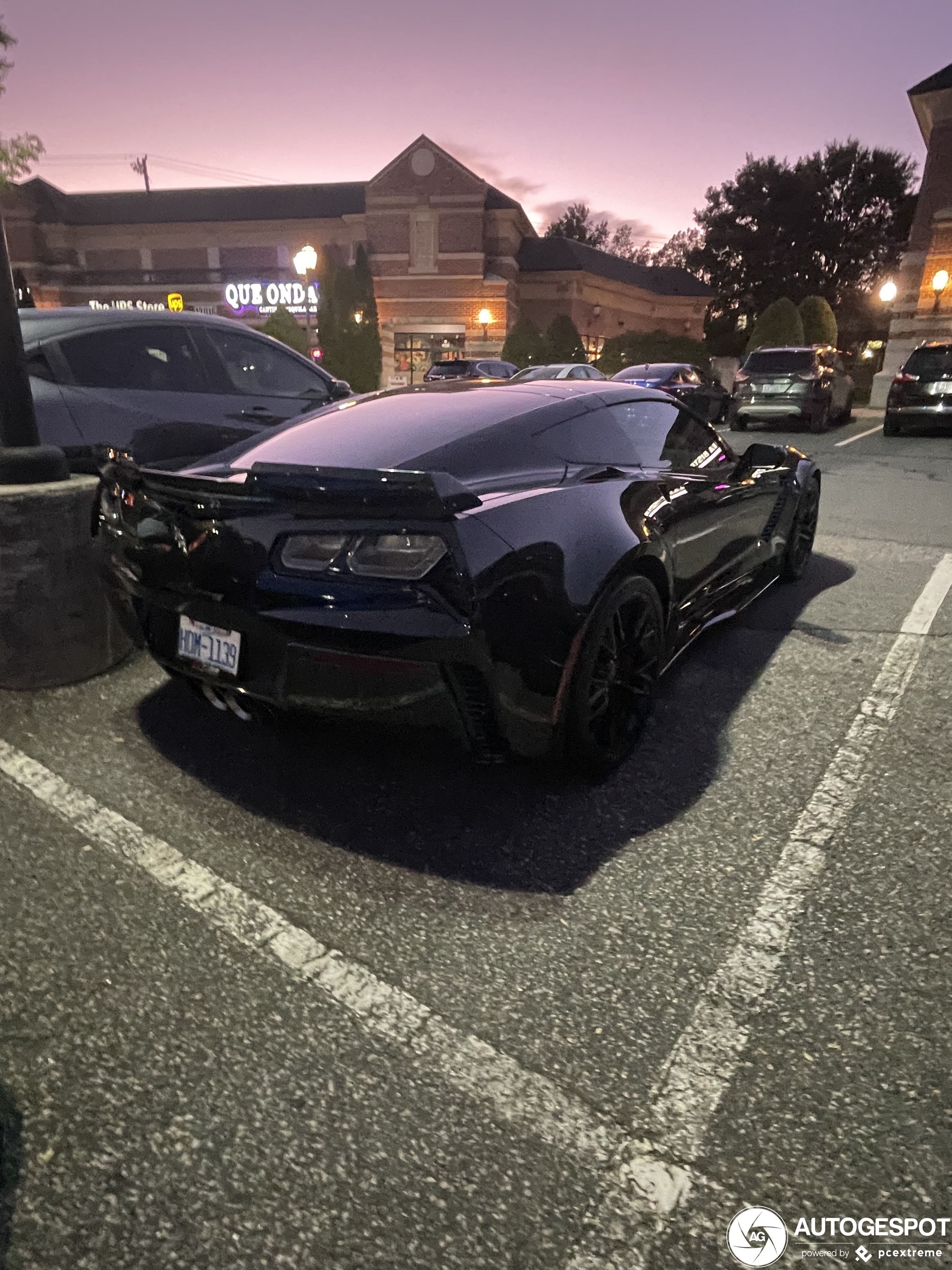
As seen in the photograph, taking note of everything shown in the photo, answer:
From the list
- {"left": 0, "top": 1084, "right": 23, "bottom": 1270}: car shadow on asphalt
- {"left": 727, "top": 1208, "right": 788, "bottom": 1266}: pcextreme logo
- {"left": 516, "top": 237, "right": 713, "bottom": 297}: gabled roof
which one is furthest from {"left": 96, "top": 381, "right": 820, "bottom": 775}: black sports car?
{"left": 516, "top": 237, "right": 713, "bottom": 297}: gabled roof

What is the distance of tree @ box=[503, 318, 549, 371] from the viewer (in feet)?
124

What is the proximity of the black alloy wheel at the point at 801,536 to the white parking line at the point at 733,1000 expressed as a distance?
2.19 metres

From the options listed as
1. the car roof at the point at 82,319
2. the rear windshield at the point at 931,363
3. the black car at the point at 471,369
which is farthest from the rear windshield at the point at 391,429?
the black car at the point at 471,369

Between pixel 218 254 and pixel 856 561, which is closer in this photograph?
pixel 856 561

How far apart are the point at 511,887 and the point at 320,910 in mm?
546

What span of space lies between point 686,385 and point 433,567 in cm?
1476

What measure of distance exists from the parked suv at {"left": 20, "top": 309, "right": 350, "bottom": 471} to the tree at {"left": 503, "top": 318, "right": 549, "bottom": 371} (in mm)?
33518

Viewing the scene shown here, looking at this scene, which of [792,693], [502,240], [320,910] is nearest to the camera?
[320,910]

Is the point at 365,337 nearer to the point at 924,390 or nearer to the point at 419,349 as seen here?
the point at 419,349

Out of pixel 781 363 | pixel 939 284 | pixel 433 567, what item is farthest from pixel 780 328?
pixel 433 567

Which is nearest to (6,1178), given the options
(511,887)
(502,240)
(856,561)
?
(511,887)

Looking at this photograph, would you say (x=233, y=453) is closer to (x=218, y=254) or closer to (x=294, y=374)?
(x=294, y=374)

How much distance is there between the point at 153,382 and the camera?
15.7 feet

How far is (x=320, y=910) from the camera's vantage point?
2260 mm
